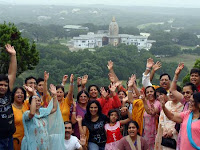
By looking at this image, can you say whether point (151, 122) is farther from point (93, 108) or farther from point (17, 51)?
point (17, 51)

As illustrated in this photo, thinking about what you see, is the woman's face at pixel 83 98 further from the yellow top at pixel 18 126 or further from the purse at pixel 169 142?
the purse at pixel 169 142

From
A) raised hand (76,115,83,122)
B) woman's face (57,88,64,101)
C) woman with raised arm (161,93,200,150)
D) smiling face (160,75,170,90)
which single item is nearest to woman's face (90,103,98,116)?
raised hand (76,115,83,122)

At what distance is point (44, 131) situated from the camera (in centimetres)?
437

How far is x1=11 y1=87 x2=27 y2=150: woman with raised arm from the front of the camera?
4.38m

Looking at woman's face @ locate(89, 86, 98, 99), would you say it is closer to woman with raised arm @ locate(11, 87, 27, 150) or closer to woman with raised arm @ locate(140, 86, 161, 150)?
woman with raised arm @ locate(140, 86, 161, 150)

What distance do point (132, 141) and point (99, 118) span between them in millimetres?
549

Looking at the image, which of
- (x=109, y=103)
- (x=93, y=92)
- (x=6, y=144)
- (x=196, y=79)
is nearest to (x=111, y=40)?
(x=93, y=92)

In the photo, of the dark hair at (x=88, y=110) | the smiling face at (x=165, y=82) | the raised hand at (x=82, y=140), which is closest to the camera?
the raised hand at (x=82, y=140)

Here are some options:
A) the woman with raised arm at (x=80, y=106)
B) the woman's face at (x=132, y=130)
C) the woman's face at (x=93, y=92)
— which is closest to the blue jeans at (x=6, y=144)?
the woman with raised arm at (x=80, y=106)

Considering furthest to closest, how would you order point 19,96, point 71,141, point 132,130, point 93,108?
A: point 93,108
point 71,141
point 132,130
point 19,96

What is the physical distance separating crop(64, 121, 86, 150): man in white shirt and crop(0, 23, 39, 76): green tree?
29.5 feet

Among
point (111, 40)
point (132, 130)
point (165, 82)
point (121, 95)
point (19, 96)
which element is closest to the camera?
point (19, 96)

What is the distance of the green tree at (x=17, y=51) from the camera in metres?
13.4

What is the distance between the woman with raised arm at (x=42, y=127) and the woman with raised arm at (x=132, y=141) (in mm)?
773
